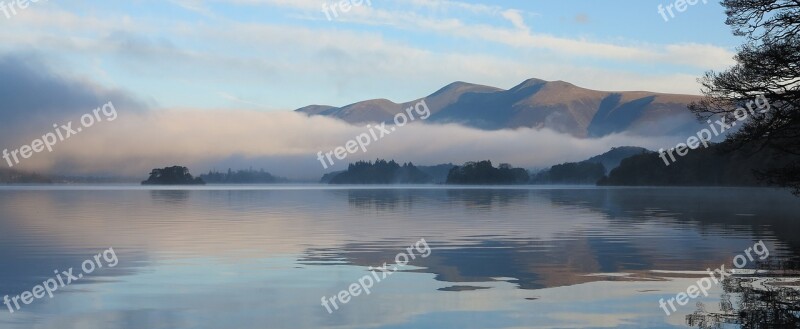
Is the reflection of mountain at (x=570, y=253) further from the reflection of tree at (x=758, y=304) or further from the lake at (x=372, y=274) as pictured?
the reflection of tree at (x=758, y=304)

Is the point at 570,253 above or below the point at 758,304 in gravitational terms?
above

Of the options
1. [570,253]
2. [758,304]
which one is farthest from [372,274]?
[758,304]

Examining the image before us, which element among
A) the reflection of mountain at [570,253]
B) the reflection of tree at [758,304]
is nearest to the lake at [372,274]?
the reflection of mountain at [570,253]

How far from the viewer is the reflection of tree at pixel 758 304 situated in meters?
15.7

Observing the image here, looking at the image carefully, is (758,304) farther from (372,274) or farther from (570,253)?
(570,253)

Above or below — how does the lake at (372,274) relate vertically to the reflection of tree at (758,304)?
above

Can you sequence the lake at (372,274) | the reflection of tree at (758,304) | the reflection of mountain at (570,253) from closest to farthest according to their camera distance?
the reflection of tree at (758,304), the lake at (372,274), the reflection of mountain at (570,253)

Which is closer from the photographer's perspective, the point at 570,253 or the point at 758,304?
the point at 758,304

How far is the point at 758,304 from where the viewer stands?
1755 centimetres

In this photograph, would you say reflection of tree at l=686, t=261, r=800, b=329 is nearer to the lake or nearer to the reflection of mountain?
the lake

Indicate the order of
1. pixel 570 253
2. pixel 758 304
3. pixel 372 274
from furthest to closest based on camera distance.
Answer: pixel 570 253 → pixel 372 274 → pixel 758 304

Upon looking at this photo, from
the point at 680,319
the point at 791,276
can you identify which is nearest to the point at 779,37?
the point at 791,276

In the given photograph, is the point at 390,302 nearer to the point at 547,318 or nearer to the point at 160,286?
the point at 547,318

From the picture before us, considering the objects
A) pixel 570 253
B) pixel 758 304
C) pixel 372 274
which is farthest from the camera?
pixel 570 253
